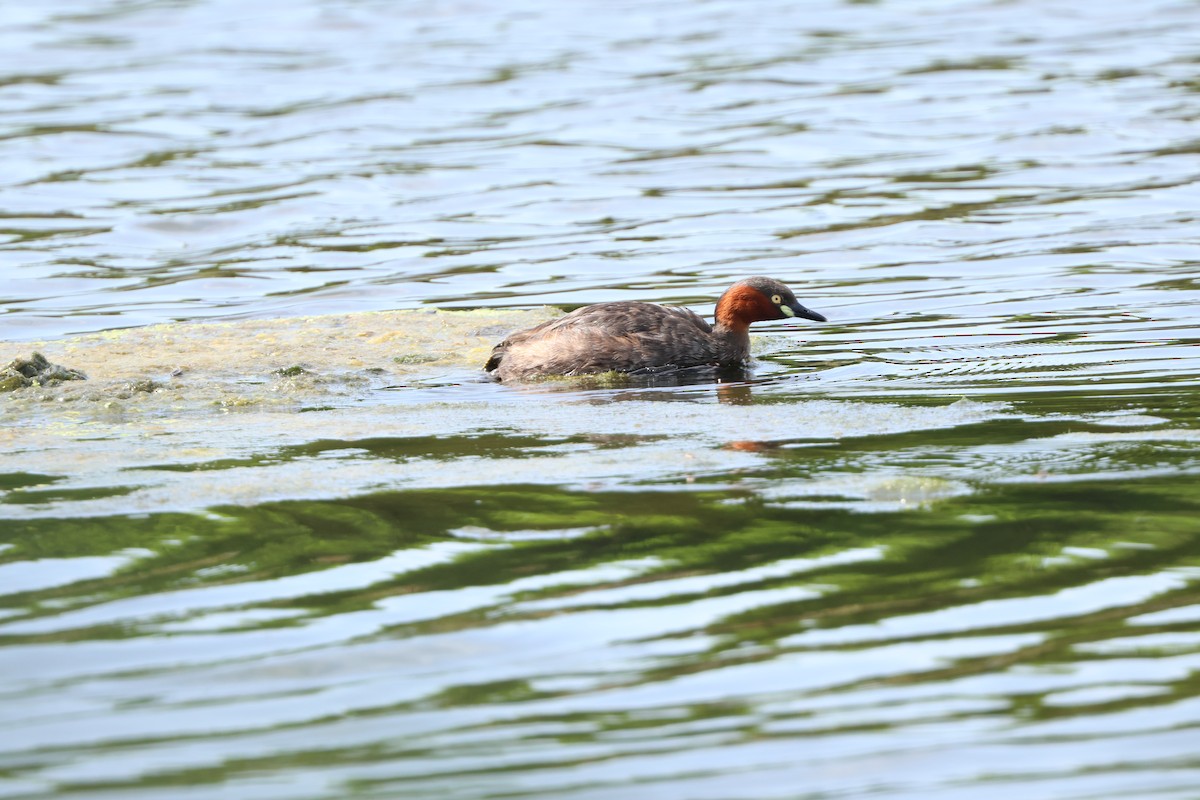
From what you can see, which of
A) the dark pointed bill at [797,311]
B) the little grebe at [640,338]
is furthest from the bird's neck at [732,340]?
the dark pointed bill at [797,311]

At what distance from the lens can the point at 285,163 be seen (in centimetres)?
1919

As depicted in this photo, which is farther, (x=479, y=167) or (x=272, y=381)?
(x=479, y=167)

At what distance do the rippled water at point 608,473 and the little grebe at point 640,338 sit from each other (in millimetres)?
386

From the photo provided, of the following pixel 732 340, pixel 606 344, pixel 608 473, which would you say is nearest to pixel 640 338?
pixel 606 344

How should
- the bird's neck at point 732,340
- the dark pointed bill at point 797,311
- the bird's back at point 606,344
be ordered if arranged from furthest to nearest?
the dark pointed bill at point 797,311 → the bird's neck at point 732,340 → the bird's back at point 606,344

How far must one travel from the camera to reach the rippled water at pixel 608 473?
423 cm

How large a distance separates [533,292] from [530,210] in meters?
3.58

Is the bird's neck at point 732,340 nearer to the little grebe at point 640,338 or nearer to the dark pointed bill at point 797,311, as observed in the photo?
the little grebe at point 640,338

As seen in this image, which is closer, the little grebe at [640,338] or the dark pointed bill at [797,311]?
the little grebe at [640,338]

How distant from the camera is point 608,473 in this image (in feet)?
22.9

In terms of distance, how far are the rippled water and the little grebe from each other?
386 millimetres

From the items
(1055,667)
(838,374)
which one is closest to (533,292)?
(838,374)

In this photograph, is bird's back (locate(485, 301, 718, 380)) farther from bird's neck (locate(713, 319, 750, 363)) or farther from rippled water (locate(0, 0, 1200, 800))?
rippled water (locate(0, 0, 1200, 800))

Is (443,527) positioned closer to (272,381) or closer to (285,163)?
(272,381)
